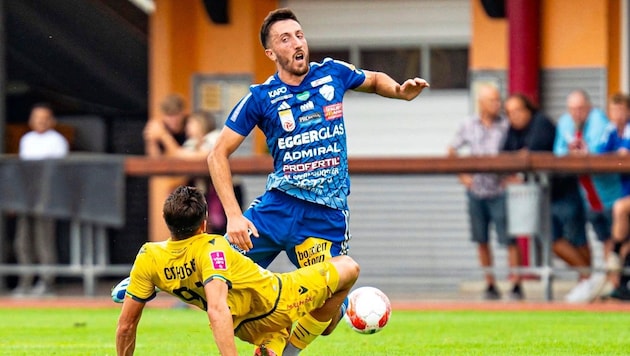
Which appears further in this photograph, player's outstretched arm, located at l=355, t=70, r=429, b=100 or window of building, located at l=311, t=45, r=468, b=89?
window of building, located at l=311, t=45, r=468, b=89

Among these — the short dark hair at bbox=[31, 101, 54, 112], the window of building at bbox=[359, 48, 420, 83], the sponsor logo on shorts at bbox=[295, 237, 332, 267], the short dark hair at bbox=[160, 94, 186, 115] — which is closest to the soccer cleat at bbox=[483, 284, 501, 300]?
the short dark hair at bbox=[160, 94, 186, 115]

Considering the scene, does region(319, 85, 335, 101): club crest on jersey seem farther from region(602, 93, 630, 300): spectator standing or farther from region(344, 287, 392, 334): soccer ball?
region(602, 93, 630, 300): spectator standing

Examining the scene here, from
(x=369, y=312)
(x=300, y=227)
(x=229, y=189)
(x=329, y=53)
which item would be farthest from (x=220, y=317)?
(x=329, y=53)

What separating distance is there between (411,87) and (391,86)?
18 centimetres

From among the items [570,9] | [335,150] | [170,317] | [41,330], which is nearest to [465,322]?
[170,317]

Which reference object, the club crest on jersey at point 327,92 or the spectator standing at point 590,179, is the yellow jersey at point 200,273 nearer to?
the club crest on jersey at point 327,92

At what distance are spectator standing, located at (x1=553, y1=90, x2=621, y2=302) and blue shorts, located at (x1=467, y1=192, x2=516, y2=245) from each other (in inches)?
30.4

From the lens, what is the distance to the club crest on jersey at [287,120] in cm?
741

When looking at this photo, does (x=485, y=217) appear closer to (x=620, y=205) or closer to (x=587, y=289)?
(x=587, y=289)

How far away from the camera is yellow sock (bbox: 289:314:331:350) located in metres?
7.29

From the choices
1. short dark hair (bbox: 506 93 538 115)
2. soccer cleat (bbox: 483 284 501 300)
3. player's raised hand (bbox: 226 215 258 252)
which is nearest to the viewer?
player's raised hand (bbox: 226 215 258 252)

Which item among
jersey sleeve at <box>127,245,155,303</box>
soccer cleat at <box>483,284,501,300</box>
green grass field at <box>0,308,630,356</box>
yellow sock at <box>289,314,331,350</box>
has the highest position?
jersey sleeve at <box>127,245,155,303</box>

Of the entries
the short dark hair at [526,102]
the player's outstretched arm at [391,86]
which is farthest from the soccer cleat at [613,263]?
the player's outstretched arm at [391,86]

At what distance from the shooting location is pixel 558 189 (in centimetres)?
1368
